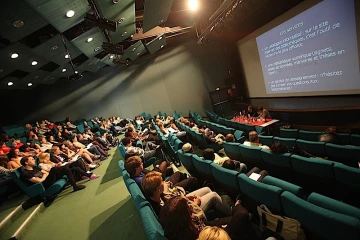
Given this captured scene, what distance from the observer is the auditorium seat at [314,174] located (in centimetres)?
244

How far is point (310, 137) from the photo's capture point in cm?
429

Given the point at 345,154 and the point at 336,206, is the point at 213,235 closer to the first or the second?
the point at 336,206

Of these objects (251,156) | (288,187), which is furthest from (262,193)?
(251,156)

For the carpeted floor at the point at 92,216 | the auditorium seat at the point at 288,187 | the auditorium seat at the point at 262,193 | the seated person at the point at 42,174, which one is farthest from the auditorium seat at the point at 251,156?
the seated person at the point at 42,174

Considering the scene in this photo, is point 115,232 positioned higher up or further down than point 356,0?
further down

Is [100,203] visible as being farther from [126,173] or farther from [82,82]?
[82,82]

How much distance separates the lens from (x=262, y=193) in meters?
2.07

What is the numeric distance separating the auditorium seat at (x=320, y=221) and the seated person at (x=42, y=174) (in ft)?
13.9

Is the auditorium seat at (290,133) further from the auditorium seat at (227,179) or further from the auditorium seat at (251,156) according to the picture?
the auditorium seat at (227,179)

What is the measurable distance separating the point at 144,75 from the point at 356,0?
985cm

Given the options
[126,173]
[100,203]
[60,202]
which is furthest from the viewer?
[60,202]

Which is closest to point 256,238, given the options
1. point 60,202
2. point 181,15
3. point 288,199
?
point 288,199

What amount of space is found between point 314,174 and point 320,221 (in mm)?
1214

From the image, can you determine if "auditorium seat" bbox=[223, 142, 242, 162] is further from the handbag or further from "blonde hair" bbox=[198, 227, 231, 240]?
"blonde hair" bbox=[198, 227, 231, 240]
